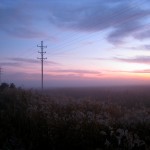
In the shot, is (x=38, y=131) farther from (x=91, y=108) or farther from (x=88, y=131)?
(x=91, y=108)

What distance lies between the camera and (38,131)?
15328 mm

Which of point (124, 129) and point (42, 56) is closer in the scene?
point (124, 129)

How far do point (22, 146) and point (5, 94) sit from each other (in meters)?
18.1

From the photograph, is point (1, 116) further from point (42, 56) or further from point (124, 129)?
point (42, 56)

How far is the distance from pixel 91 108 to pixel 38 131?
39.6 feet

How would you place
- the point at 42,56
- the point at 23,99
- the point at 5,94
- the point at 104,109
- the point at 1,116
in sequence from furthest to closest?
1. the point at 42,56
2. the point at 5,94
3. the point at 23,99
4. the point at 104,109
5. the point at 1,116

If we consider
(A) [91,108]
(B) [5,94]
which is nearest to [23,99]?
(B) [5,94]

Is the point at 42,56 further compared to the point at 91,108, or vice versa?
the point at 42,56

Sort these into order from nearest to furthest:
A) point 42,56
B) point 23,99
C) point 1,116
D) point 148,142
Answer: point 148,142 → point 1,116 → point 23,99 → point 42,56

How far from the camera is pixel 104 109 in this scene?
26.4 m

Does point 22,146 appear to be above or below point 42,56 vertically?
below

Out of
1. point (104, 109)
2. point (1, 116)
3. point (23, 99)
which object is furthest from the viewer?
point (23, 99)

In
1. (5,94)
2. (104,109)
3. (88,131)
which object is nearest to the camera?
(88,131)

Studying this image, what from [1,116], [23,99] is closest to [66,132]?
[1,116]
